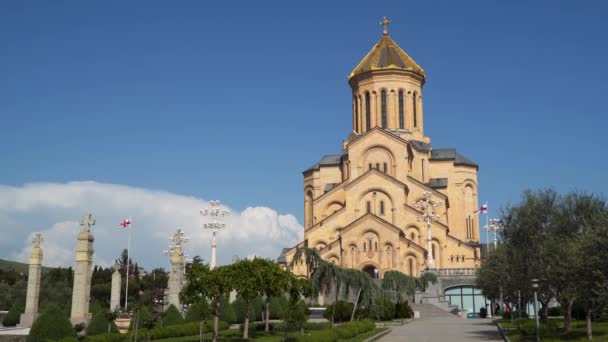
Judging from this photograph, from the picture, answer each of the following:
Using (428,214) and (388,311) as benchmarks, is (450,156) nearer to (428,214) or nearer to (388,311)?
(428,214)

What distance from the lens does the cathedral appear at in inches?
2009

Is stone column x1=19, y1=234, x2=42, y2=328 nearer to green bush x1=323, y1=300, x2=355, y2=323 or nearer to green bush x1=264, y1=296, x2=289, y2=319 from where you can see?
green bush x1=264, y1=296, x2=289, y2=319

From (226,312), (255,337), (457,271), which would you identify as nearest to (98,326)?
(255,337)

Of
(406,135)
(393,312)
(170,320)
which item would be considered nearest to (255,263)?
(170,320)

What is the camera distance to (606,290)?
18312 millimetres

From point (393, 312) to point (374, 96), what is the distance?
27461 millimetres

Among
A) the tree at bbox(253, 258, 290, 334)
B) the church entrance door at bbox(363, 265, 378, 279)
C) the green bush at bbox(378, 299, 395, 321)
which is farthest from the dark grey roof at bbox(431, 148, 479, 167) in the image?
the tree at bbox(253, 258, 290, 334)

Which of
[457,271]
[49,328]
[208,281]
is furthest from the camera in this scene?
[457,271]

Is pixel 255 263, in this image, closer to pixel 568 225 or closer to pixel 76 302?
pixel 76 302

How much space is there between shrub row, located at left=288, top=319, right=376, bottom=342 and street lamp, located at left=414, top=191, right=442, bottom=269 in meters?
21.2

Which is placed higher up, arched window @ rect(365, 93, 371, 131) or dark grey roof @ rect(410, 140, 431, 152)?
arched window @ rect(365, 93, 371, 131)

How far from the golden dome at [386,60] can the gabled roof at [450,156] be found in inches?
293

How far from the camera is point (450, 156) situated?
204ft

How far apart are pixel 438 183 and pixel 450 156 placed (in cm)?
380
